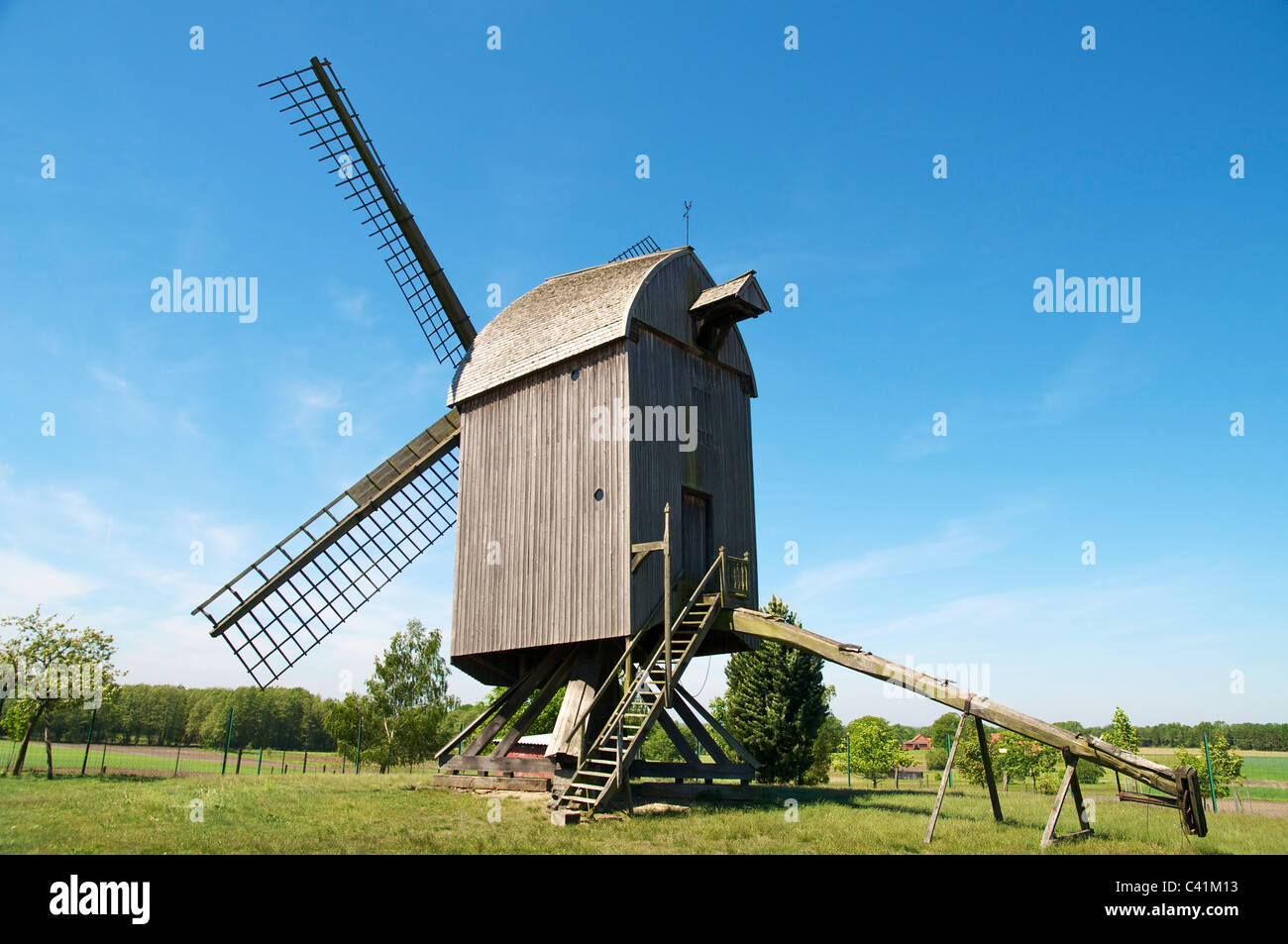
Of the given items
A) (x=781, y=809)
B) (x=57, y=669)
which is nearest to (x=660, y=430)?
(x=781, y=809)

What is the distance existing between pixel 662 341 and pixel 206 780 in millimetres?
13461

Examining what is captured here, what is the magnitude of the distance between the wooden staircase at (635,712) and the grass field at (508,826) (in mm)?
687

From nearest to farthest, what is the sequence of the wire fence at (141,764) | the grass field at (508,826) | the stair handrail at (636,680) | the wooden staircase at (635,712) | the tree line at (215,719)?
the grass field at (508,826) < the wooden staircase at (635,712) < the stair handrail at (636,680) < the wire fence at (141,764) < the tree line at (215,719)

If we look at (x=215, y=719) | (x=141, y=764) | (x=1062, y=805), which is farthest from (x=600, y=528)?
(x=215, y=719)

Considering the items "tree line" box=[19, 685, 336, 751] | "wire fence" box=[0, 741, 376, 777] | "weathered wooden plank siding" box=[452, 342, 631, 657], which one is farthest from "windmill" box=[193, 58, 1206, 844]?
"tree line" box=[19, 685, 336, 751]

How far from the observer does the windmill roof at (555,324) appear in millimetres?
15766

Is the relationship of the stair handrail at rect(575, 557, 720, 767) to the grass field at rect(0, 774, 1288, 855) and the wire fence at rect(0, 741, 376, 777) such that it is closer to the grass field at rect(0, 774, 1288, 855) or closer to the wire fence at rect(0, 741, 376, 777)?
the grass field at rect(0, 774, 1288, 855)

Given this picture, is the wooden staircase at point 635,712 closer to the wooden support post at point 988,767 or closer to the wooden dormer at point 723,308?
the wooden support post at point 988,767

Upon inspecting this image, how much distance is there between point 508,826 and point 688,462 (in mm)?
7860

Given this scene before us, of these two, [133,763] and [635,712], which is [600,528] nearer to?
[635,712]

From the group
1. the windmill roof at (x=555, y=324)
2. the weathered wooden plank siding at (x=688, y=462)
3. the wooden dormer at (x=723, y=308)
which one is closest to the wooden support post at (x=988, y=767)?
the weathered wooden plank siding at (x=688, y=462)

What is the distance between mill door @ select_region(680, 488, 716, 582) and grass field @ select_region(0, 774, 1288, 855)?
451 centimetres
